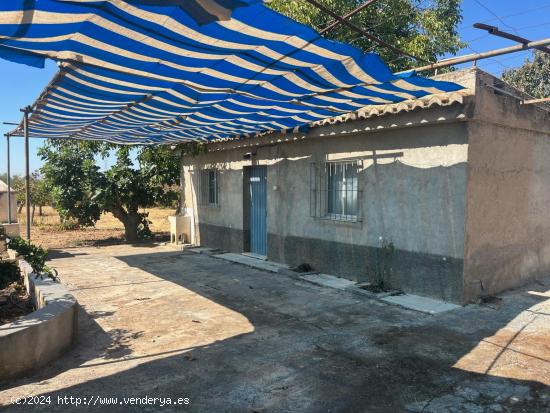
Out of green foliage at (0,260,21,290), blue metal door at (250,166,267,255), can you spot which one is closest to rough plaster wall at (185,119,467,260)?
blue metal door at (250,166,267,255)

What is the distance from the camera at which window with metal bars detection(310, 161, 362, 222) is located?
28.1 ft

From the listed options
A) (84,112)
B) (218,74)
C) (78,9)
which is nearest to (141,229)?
(84,112)

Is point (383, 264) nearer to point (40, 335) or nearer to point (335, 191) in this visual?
point (335, 191)

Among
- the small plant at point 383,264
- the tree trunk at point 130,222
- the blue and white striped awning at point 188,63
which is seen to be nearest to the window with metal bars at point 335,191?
the small plant at point 383,264

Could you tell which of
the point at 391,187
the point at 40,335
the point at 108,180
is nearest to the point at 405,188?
the point at 391,187

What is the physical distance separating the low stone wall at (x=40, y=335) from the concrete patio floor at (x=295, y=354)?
0.12 metres

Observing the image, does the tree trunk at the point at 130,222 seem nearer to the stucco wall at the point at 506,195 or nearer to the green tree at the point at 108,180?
the green tree at the point at 108,180

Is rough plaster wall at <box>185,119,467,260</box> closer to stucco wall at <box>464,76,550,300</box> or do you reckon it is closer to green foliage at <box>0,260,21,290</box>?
stucco wall at <box>464,76,550,300</box>

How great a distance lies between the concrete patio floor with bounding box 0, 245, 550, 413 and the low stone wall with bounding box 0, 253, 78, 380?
0.12 meters

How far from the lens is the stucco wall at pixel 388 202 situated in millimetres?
6777

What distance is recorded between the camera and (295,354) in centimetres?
486

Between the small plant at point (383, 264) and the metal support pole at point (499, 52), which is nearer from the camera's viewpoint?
the metal support pole at point (499, 52)

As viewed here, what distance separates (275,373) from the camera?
4.38m

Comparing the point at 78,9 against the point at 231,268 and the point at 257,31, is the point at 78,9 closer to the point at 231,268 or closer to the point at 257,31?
the point at 257,31
